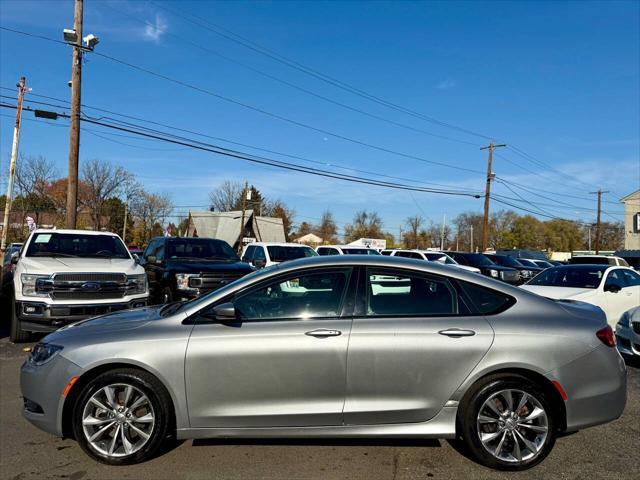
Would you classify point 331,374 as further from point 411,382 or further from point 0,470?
point 0,470

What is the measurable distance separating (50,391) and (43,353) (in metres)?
0.32

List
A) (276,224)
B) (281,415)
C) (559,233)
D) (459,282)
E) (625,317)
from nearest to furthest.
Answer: (281,415) < (459,282) < (625,317) < (276,224) < (559,233)

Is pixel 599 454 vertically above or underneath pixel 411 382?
underneath

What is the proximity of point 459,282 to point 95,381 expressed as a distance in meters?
2.93

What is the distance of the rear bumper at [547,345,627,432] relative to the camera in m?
3.55

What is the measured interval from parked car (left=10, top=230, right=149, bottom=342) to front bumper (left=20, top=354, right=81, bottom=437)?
3861 millimetres

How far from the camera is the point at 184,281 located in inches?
368

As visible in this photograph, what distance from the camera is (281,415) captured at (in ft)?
11.5

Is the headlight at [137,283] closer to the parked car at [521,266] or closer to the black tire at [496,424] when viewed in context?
the black tire at [496,424]

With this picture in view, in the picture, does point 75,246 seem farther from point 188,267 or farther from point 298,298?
point 298,298

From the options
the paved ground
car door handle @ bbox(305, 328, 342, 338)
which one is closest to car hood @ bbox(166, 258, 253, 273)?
the paved ground

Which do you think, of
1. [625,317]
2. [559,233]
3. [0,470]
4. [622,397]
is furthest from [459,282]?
[559,233]

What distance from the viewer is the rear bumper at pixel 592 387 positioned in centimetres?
355

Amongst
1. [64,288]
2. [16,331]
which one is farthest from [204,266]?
[16,331]
